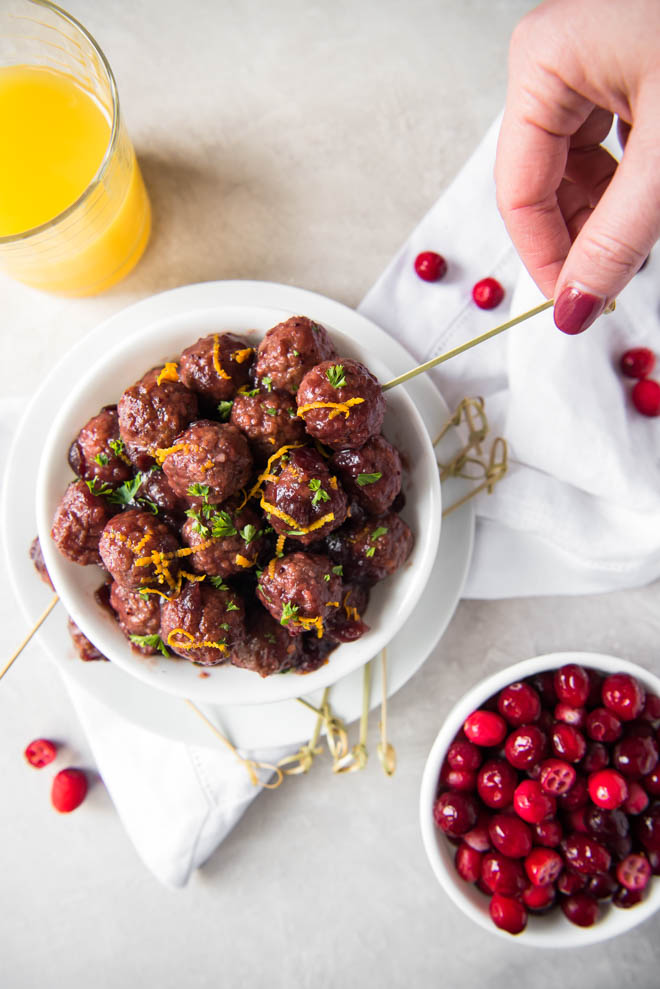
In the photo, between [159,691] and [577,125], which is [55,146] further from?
[159,691]

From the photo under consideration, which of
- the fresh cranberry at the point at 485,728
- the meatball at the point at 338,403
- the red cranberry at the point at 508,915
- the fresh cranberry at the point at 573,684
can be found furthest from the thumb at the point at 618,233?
the red cranberry at the point at 508,915

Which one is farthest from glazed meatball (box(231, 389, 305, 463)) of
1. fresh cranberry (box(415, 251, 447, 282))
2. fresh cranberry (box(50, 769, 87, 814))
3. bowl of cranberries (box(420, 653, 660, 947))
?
fresh cranberry (box(50, 769, 87, 814))

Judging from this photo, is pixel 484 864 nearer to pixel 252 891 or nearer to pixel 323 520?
pixel 252 891

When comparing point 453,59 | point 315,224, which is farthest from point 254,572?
point 453,59

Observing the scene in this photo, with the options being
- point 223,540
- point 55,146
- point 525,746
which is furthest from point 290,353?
point 525,746

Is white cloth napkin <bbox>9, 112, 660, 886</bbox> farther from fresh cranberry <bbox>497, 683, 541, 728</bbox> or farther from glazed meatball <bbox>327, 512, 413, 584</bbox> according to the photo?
glazed meatball <bbox>327, 512, 413, 584</bbox>

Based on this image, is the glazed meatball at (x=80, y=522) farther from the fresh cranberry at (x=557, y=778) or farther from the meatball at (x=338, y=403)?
the fresh cranberry at (x=557, y=778)
